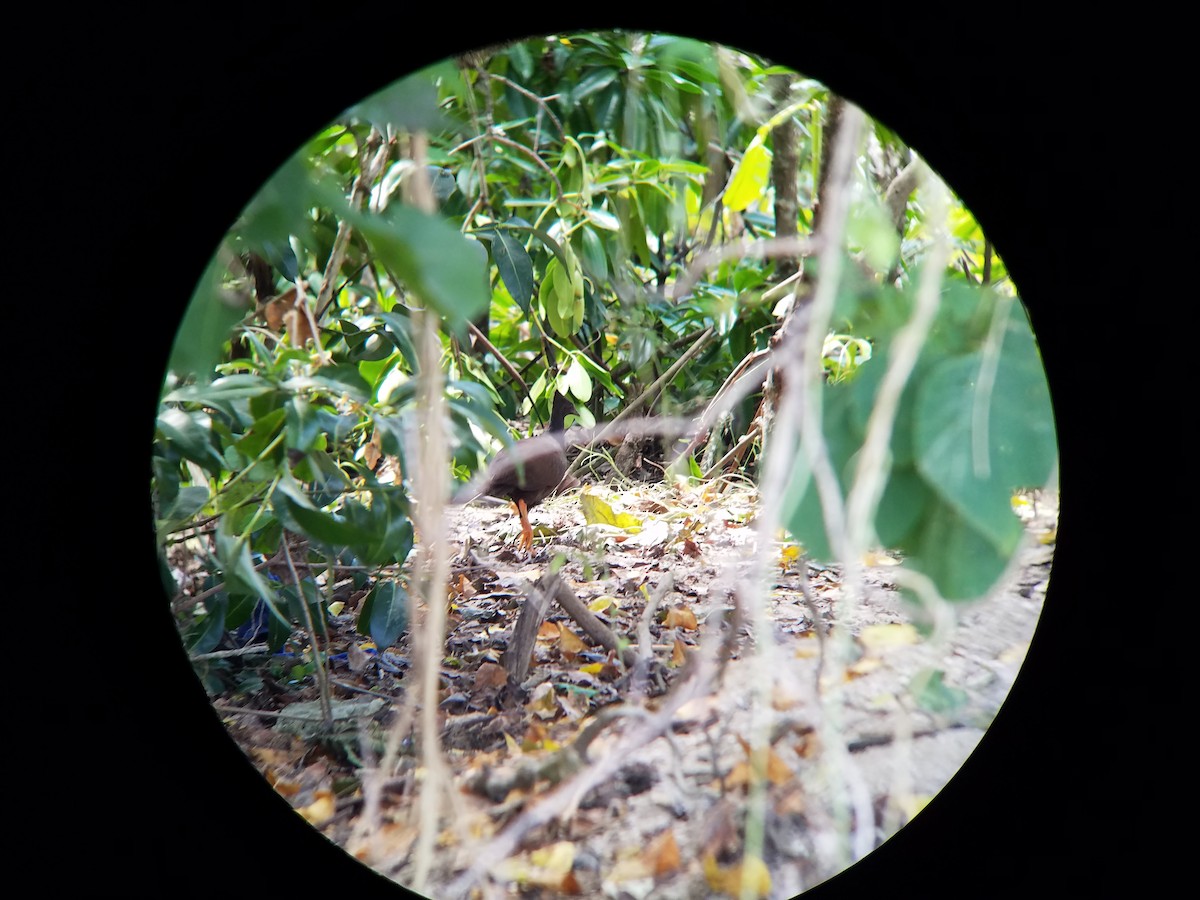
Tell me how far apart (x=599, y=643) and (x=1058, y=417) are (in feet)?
1.02

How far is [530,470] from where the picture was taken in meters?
0.51

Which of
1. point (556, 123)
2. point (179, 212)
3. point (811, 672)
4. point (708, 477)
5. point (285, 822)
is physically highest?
point (556, 123)

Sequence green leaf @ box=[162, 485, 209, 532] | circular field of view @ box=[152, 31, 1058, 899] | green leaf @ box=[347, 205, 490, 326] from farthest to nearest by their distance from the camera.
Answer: green leaf @ box=[162, 485, 209, 532]
circular field of view @ box=[152, 31, 1058, 899]
green leaf @ box=[347, 205, 490, 326]

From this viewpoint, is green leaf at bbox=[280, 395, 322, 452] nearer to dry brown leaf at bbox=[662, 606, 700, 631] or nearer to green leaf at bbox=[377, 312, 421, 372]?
green leaf at bbox=[377, 312, 421, 372]

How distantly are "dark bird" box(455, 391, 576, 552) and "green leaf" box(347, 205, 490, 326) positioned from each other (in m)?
0.21

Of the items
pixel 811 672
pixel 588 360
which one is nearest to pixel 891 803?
pixel 811 672

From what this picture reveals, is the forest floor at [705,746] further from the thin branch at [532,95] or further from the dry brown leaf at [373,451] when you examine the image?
the thin branch at [532,95]

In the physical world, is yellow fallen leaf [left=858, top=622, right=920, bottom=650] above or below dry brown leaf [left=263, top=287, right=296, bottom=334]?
below

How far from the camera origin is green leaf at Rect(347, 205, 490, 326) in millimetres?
267

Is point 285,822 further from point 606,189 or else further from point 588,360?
point 606,189

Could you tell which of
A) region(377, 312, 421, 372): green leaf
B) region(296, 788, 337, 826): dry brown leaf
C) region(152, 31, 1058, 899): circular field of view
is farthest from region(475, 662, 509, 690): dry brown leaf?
region(377, 312, 421, 372): green leaf

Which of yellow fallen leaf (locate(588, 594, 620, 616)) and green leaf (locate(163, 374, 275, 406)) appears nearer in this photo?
green leaf (locate(163, 374, 275, 406))

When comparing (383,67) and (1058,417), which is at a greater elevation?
(383,67)

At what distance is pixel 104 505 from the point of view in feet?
1.48
